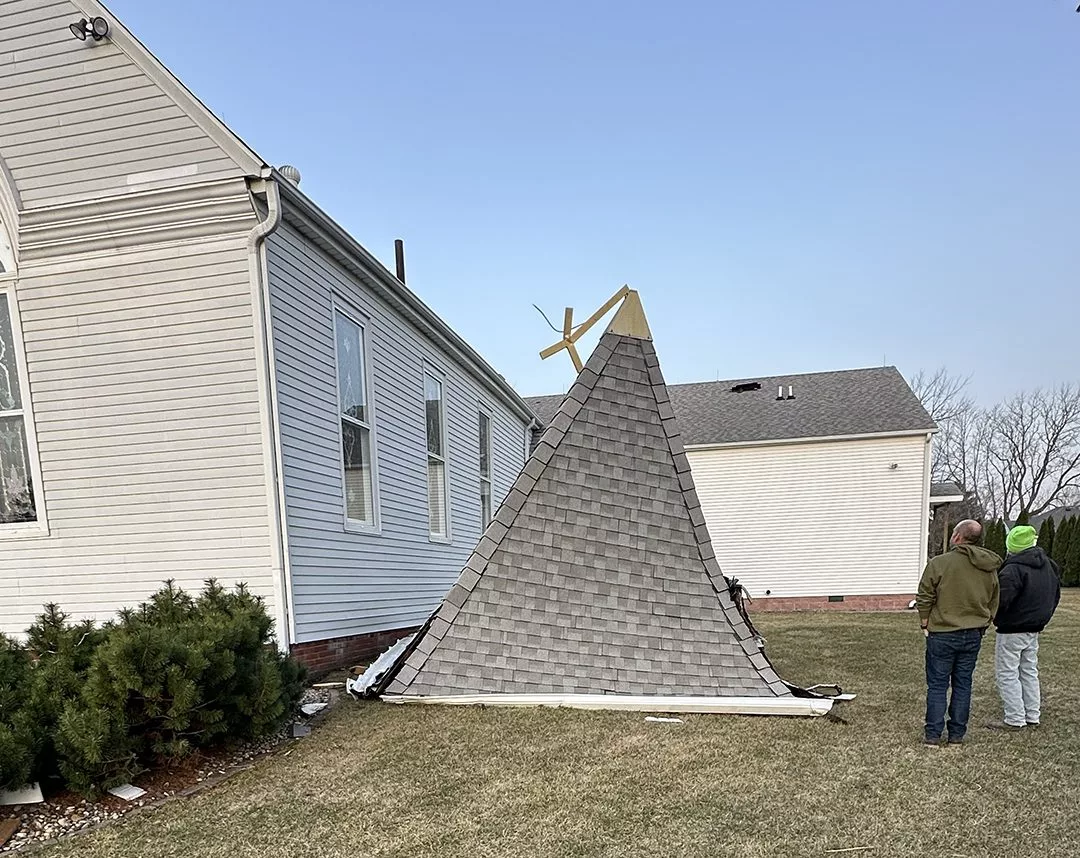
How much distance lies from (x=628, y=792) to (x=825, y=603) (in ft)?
47.0

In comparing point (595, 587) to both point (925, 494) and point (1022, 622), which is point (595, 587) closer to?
point (1022, 622)

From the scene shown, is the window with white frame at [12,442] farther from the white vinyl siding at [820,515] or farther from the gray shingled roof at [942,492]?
the gray shingled roof at [942,492]

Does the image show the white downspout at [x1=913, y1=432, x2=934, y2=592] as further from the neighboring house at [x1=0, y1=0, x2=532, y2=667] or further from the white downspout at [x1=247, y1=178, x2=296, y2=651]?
the white downspout at [x1=247, y1=178, x2=296, y2=651]

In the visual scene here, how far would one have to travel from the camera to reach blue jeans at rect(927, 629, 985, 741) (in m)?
3.79

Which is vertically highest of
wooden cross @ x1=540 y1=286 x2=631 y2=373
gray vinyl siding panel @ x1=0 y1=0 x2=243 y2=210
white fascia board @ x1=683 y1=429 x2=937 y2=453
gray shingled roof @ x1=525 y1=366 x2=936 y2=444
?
gray vinyl siding panel @ x1=0 y1=0 x2=243 y2=210

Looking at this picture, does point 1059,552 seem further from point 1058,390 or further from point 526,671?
point 526,671

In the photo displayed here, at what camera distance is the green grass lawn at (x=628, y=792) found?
255 centimetres

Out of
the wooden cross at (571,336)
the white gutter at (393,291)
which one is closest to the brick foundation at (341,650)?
the wooden cross at (571,336)

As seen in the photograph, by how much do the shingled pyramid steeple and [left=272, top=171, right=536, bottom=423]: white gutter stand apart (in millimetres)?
3272

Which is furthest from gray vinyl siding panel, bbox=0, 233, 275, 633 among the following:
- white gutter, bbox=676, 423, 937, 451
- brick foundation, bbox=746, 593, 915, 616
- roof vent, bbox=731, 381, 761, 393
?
roof vent, bbox=731, 381, 761, 393

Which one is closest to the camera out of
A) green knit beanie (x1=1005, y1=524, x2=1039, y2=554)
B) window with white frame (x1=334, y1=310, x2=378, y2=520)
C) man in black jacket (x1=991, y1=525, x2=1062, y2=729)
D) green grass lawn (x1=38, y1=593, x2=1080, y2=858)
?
green grass lawn (x1=38, y1=593, x2=1080, y2=858)

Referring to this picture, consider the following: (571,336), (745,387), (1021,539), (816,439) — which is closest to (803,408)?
(816,439)

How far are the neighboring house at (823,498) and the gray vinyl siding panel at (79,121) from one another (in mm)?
13813

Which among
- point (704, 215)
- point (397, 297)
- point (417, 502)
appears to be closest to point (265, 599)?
point (417, 502)
